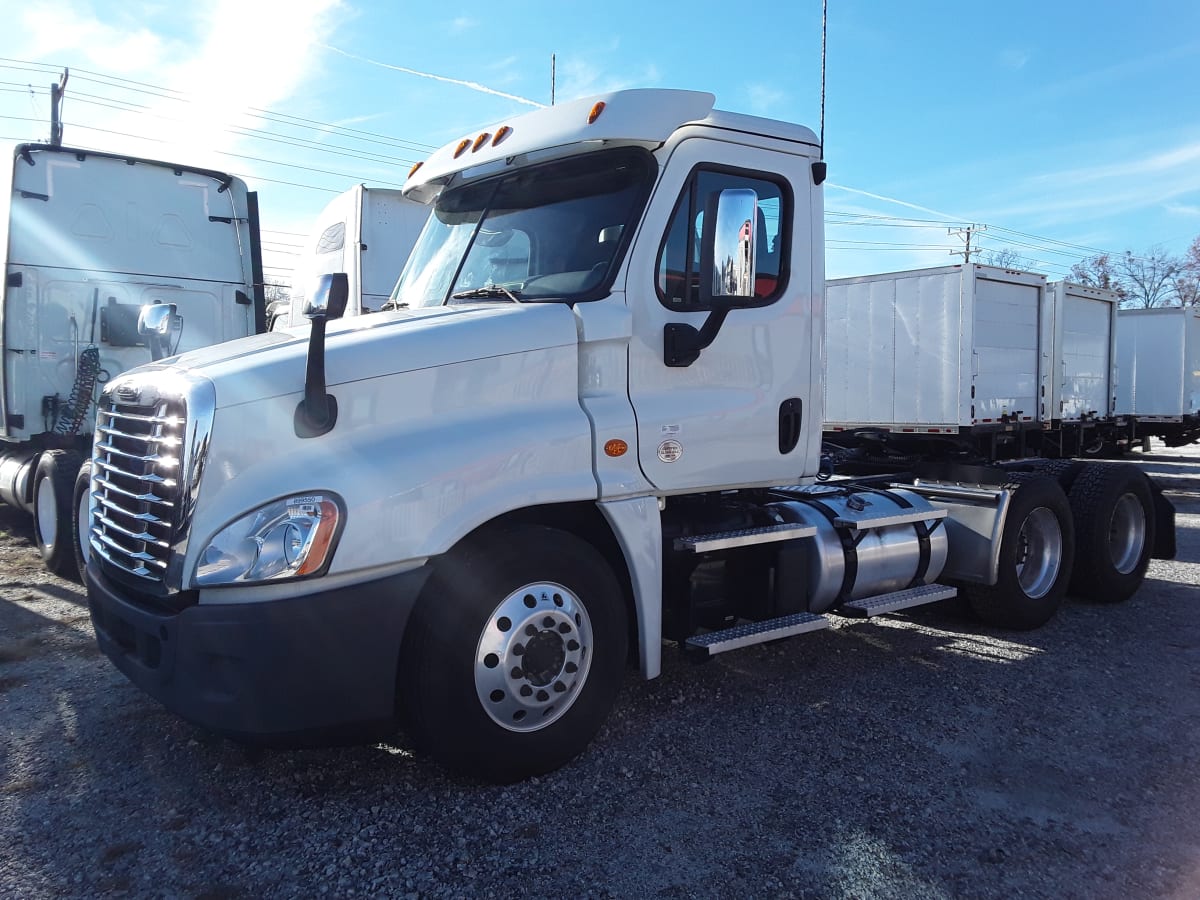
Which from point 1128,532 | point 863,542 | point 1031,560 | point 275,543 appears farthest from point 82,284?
point 1128,532

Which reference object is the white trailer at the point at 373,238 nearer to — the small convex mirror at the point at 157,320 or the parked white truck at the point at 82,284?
the parked white truck at the point at 82,284

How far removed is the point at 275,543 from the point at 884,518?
3.77 metres

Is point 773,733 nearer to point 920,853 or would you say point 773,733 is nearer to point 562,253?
point 920,853

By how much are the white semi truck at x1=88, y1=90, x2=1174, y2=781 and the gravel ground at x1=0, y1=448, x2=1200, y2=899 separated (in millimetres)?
406

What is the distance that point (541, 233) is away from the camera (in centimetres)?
437

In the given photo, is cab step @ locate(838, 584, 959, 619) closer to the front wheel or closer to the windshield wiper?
the front wheel

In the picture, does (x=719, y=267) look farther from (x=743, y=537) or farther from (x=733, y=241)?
(x=743, y=537)

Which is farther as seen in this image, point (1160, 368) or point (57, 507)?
point (1160, 368)

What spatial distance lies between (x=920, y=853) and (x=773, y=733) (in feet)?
3.79

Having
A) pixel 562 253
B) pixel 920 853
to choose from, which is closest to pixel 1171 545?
pixel 920 853

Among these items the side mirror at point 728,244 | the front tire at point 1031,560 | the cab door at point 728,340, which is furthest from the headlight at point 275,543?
the front tire at point 1031,560

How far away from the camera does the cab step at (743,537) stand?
14.5ft

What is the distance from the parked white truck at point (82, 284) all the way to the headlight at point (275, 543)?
525 centimetres

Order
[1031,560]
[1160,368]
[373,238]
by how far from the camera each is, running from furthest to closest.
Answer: [1160,368] → [373,238] → [1031,560]
